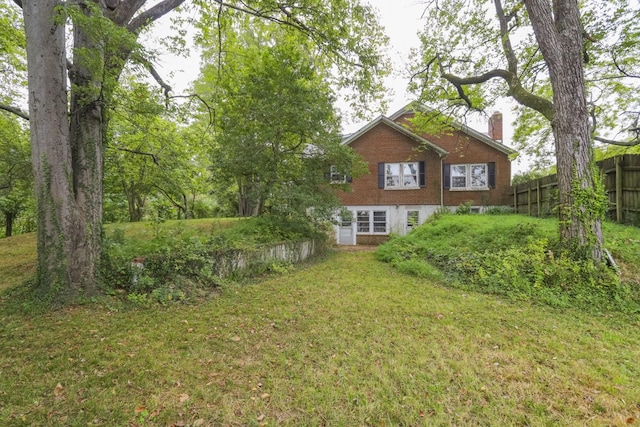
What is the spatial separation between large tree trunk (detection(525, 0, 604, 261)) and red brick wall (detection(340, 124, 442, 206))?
344 inches

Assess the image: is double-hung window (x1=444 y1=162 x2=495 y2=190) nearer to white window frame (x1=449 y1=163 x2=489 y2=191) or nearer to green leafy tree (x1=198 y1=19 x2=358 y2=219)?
white window frame (x1=449 y1=163 x2=489 y2=191)

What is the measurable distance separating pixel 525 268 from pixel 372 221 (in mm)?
9578

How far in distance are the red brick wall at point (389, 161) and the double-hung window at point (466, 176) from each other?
0.73 m

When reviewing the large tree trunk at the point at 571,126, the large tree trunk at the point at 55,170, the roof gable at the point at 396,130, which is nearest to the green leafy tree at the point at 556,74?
the large tree trunk at the point at 571,126

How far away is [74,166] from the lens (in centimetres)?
453

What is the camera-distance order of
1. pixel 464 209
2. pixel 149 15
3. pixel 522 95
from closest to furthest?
pixel 149 15
pixel 522 95
pixel 464 209

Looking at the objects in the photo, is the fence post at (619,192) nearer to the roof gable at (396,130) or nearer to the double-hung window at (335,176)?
the roof gable at (396,130)

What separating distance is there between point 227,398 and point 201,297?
119 inches

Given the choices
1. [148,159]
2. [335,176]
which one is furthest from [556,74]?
[148,159]

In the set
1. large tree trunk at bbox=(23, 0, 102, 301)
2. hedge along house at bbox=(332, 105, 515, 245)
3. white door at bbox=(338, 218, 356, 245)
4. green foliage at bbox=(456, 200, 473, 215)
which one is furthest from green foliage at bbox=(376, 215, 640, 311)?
large tree trunk at bbox=(23, 0, 102, 301)

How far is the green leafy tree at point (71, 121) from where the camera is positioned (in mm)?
4090

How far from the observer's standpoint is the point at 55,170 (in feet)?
13.9

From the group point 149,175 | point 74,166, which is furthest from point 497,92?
point 149,175

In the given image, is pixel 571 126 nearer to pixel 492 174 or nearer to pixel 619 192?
pixel 619 192
